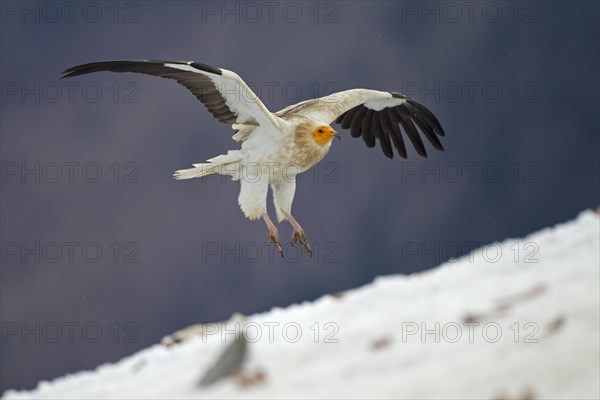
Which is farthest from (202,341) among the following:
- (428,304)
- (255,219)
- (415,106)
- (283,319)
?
(415,106)

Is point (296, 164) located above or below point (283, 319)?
above

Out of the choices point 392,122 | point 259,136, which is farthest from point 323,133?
point 392,122

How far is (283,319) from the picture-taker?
7.52 meters

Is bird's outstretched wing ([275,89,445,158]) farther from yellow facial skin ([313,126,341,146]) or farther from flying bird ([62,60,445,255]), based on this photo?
yellow facial skin ([313,126,341,146])

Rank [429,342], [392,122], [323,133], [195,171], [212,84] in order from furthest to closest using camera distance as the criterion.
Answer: [392,122]
[195,171]
[323,133]
[212,84]
[429,342]

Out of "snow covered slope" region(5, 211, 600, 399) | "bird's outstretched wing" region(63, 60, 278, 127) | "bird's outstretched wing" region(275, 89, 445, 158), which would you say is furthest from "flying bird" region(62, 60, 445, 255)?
"snow covered slope" region(5, 211, 600, 399)

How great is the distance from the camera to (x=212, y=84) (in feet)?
32.3

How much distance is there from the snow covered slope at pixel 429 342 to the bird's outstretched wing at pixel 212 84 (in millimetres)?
3001

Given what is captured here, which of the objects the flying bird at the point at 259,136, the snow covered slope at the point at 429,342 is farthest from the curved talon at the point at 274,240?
the snow covered slope at the point at 429,342

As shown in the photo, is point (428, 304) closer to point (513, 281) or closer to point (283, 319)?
point (513, 281)

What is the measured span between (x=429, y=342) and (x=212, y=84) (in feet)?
16.2

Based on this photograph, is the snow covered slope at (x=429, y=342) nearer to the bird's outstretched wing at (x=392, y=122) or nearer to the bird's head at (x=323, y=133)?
the bird's head at (x=323, y=133)

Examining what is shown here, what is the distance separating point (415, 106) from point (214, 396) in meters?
7.65

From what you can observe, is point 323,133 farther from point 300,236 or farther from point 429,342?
point 429,342
